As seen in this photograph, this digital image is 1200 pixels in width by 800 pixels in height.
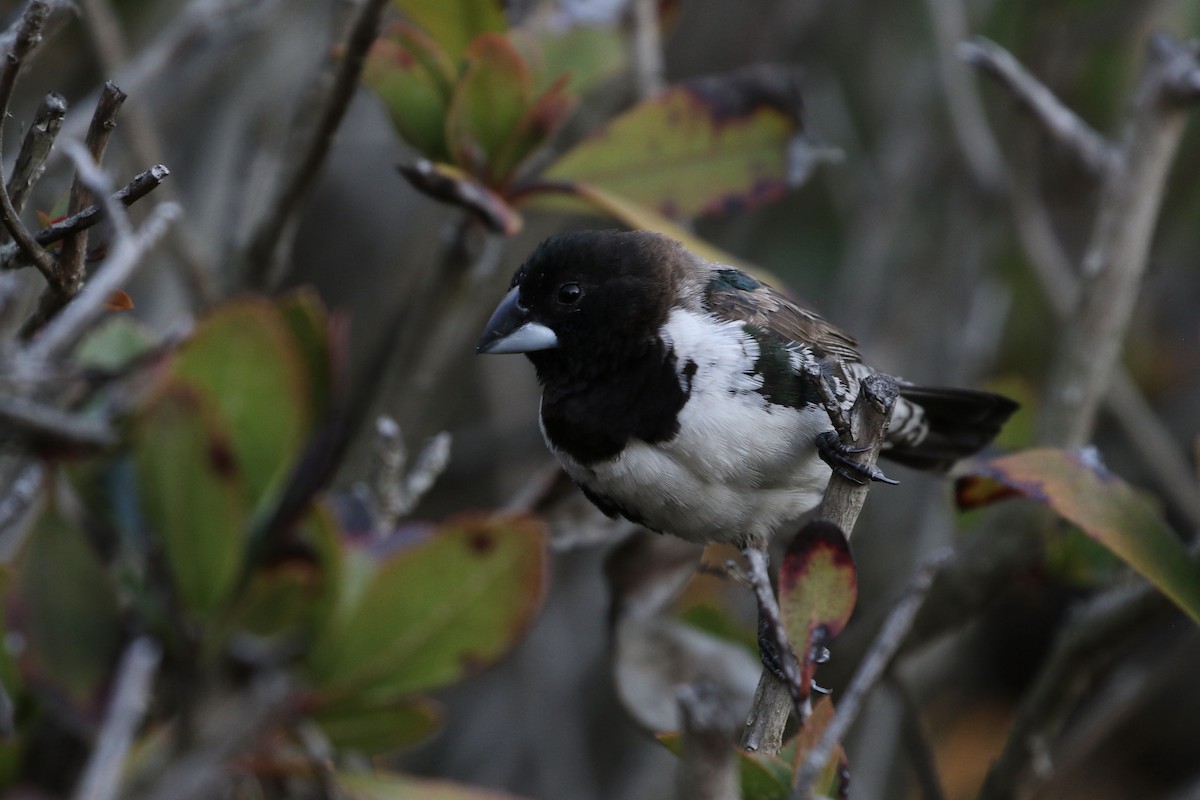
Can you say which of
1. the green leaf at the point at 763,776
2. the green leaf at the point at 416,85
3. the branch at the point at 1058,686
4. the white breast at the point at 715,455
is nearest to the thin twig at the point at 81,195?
the green leaf at the point at 416,85

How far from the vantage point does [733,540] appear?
261 centimetres

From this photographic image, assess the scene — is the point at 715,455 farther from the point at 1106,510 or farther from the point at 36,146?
the point at 36,146

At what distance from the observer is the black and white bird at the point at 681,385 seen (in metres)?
2.43

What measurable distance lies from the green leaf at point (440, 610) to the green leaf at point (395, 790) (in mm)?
146

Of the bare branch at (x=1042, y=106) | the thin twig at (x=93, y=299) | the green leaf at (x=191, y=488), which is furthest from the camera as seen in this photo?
Result: the bare branch at (x=1042, y=106)

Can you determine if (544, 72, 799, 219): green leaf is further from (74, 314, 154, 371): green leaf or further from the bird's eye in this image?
(74, 314, 154, 371): green leaf

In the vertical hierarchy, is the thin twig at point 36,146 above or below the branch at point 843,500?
above

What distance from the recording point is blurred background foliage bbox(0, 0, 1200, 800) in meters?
1.70

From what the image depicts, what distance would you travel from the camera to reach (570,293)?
2.65 meters

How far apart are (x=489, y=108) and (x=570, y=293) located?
426 millimetres

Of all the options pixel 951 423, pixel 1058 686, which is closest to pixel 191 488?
pixel 951 423

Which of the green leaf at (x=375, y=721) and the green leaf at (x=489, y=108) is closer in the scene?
the green leaf at (x=375, y=721)

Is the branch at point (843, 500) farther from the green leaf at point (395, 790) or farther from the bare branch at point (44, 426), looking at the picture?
the bare branch at point (44, 426)

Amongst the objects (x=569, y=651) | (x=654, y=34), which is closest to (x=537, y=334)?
(x=654, y=34)
